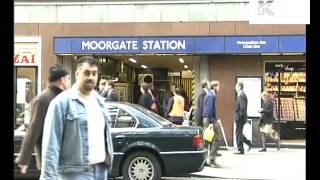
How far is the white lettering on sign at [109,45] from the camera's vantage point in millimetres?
18172

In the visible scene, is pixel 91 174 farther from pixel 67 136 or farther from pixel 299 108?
pixel 299 108

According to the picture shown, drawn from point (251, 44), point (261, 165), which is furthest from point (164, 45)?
point (261, 165)

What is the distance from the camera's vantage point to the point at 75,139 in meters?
5.29

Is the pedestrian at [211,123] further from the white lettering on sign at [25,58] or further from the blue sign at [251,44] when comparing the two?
the white lettering on sign at [25,58]

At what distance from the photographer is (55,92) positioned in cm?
695

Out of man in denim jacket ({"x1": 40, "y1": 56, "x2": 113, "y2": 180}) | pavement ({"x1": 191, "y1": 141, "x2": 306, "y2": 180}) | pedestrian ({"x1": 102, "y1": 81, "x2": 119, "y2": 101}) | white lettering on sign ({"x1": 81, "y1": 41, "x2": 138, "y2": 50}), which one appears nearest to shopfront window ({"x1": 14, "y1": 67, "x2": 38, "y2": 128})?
white lettering on sign ({"x1": 81, "y1": 41, "x2": 138, "y2": 50})

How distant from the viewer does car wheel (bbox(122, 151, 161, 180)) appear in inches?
416

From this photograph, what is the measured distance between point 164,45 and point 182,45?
0.55 meters

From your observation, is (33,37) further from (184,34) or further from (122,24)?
(184,34)

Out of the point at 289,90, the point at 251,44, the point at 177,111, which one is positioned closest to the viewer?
the point at 177,111

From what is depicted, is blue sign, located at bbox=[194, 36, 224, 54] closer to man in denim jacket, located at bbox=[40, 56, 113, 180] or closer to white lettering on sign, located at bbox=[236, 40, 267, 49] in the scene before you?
white lettering on sign, located at bbox=[236, 40, 267, 49]

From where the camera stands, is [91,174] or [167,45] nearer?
[91,174]

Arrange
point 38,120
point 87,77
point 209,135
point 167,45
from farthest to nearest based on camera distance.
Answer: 1. point 167,45
2. point 209,135
3. point 38,120
4. point 87,77

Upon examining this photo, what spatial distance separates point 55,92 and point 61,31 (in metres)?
12.3
